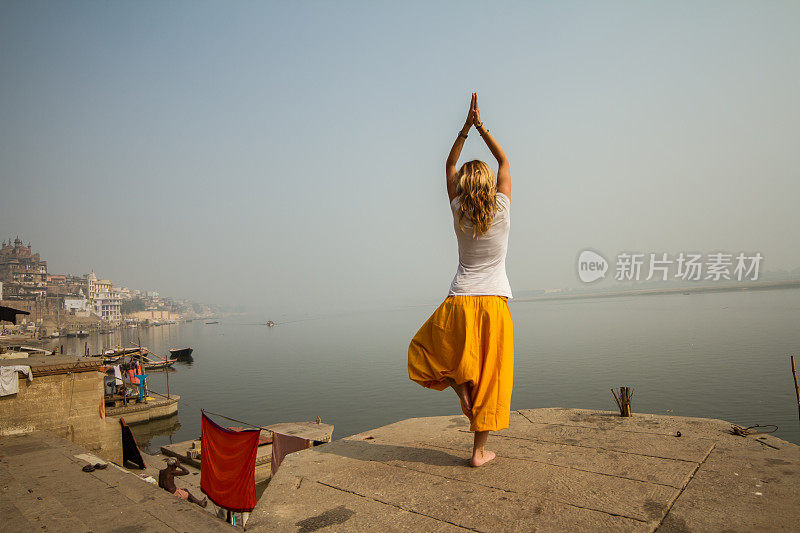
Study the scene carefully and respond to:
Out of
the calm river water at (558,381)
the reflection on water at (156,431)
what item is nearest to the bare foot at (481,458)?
the calm river water at (558,381)

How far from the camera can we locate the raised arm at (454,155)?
11.1 ft

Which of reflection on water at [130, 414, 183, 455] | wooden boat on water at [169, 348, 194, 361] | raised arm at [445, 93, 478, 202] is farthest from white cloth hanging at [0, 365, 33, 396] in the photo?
wooden boat on water at [169, 348, 194, 361]

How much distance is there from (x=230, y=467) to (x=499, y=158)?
5.20m

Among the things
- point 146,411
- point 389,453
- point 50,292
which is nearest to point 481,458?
point 389,453

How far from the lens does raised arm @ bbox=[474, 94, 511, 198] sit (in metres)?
3.33

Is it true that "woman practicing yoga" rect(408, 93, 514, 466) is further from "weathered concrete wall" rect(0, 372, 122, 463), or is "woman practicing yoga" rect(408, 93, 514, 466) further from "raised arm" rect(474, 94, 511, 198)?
"weathered concrete wall" rect(0, 372, 122, 463)

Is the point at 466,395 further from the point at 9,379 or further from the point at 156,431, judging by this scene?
the point at 156,431

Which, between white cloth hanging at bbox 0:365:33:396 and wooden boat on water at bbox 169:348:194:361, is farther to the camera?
wooden boat on water at bbox 169:348:194:361

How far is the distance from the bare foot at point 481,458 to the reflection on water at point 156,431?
996 inches

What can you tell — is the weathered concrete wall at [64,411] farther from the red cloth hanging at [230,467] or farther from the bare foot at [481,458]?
the bare foot at [481,458]

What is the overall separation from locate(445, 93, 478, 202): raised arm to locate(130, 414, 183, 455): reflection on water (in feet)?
84.4

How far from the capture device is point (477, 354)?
3.16 m

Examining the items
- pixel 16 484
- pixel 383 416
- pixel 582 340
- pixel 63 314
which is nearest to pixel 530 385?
pixel 383 416

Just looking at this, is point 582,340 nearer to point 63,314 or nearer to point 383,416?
point 383,416
